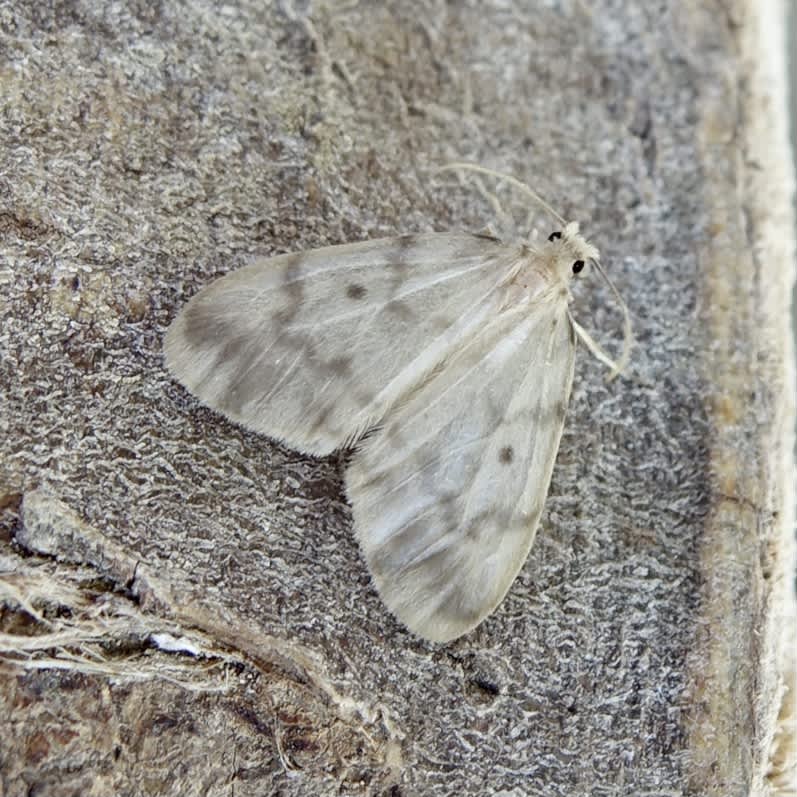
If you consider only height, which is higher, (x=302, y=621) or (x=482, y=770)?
(x=302, y=621)

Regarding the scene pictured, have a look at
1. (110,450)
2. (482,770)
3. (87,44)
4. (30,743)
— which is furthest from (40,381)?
(482,770)

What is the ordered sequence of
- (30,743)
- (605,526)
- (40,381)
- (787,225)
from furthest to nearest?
1. (787,225)
2. (605,526)
3. (40,381)
4. (30,743)

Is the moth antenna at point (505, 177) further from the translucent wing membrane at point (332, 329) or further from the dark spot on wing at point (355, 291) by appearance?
the dark spot on wing at point (355, 291)

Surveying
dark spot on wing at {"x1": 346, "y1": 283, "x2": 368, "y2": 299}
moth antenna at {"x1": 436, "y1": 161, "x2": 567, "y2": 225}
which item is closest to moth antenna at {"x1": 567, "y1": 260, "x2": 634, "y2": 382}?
moth antenna at {"x1": 436, "y1": 161, "x2": 567, "y2": 225}

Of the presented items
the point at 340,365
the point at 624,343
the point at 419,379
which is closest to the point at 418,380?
the point at 419,379

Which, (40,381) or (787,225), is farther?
(787,225)

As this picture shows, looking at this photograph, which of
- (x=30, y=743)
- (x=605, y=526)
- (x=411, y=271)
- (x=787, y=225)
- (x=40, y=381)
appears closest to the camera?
(x=30, y=743)

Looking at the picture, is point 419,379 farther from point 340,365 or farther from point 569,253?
point 569,253

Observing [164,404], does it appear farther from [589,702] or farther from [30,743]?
[589,702]
